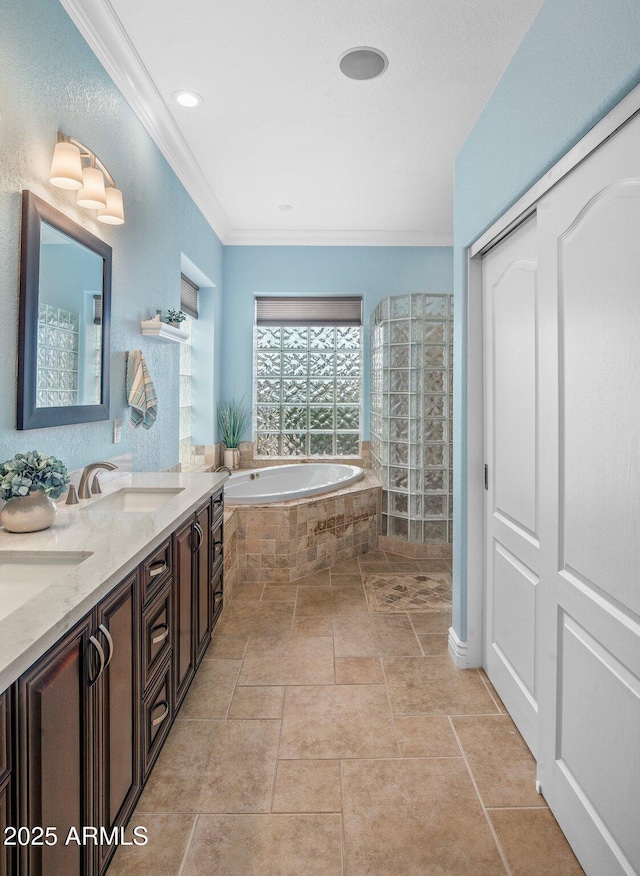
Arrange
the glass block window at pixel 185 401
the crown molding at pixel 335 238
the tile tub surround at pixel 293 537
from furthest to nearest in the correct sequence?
the crown molding at pixel 335 238 → the glass block window at pixel 185 401 → the tile tub surround at pixel 293 537

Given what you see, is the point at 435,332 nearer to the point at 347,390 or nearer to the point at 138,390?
the point at 347,390

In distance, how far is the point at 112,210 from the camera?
2.15 m

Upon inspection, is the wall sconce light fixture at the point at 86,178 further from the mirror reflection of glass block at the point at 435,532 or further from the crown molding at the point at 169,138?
the mirror reflection of glass block at the point at 435,532

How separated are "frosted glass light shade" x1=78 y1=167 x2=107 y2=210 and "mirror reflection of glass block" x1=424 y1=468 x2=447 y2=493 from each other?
286 cm

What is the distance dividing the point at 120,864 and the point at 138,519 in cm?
93

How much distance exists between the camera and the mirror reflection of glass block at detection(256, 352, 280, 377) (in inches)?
201

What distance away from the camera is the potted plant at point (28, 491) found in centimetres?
143

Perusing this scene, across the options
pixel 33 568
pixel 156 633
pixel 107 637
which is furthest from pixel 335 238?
pixel 107 637

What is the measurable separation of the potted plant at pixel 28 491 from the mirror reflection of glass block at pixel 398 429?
2907 mm

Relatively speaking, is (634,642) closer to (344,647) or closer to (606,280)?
(606,280)

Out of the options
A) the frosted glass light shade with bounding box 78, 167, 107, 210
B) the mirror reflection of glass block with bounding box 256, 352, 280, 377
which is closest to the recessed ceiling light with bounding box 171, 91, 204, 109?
the frosted glass light shade with bounding box 78, 167, 107, 210

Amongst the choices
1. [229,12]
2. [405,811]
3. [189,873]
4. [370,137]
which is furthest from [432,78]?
[189,873]

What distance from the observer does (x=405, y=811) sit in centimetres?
157

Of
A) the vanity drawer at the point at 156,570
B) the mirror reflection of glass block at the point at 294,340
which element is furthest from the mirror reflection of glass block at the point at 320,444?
the vanity drawer at the point at 156,570
